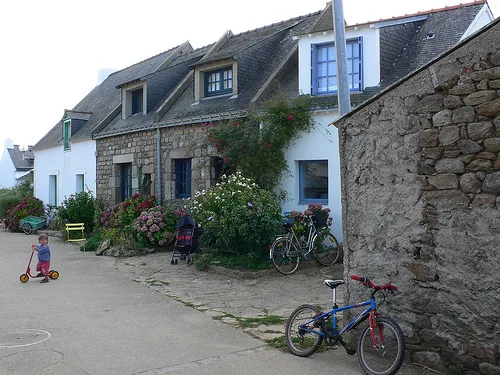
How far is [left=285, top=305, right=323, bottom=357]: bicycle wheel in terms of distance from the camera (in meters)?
5.49

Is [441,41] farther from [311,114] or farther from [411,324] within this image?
[411,324]

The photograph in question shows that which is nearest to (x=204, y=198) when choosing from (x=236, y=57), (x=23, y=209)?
(x=236, y=57)

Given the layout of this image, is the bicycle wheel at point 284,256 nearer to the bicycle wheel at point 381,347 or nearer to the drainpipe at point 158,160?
the bicycle wheel at point 381,347

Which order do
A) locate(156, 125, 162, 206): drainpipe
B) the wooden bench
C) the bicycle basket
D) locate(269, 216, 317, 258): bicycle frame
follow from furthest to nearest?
1. the wooden bench
2. locate(156, 125, 162, 206): drainpipe
3. the bicycle basket
4. locate(269, 216, 317, 258): bicycle frame

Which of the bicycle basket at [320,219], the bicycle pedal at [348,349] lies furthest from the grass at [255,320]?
the bicycle basket at [320,219]

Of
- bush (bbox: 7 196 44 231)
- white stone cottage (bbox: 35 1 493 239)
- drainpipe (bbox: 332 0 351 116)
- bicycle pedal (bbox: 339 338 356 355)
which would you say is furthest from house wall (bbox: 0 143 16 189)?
bicycle pedal (bbox: 339 338 356 355)

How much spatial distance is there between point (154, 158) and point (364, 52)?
755 cm

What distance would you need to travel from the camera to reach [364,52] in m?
11.7

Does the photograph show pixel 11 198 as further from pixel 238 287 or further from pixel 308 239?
pixel 238 287

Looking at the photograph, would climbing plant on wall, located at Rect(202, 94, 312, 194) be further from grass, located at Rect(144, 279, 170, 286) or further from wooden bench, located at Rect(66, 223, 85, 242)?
wooden bench, located at Rect(66, 223, 85, 242)

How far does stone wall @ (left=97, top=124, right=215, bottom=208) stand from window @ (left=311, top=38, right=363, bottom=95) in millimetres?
3571

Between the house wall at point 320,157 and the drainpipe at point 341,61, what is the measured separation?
155 inches

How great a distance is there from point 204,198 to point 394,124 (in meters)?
7.04

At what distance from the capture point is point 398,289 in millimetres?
5211
